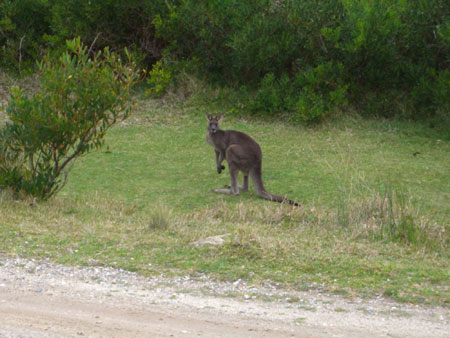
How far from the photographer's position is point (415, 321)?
16.9 feet

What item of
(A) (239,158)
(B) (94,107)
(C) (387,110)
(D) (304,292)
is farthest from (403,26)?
(D) (304,292)

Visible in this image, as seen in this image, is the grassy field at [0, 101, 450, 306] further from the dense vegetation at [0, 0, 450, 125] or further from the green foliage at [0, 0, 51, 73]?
the green foliage at [0, 0, 51, 73]

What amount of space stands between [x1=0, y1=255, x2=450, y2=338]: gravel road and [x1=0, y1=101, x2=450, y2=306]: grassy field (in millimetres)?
320

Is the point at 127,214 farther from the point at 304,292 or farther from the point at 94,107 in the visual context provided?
the point at 304,292

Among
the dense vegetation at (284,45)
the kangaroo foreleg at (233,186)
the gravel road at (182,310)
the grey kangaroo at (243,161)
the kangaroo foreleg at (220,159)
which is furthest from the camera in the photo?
the dense vegetation at (284,45)

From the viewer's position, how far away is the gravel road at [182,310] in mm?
4879

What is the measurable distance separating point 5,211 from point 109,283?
3.41 m

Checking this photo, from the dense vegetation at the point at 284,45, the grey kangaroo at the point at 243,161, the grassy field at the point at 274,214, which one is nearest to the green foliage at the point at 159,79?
the dense vegetation at the point at 284,45

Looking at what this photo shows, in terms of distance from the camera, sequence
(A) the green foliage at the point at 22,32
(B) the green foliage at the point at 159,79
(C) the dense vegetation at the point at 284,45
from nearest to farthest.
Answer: (C) the dense vegetation at the point at 284,45 → (B) the green foliage at the point at 159,79 → (A) the green foliage at the point at 22,32

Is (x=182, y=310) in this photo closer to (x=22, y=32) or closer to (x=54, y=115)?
(x=54, y=115)

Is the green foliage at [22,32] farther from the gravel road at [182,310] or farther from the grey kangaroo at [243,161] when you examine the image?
the gravel road at [182,310]

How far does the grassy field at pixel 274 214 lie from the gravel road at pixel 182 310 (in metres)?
0.32

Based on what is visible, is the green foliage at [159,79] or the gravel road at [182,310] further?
the green foliage at [159,79]

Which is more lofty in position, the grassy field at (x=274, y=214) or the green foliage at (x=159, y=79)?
the green foliage at (x=159, y=79)
